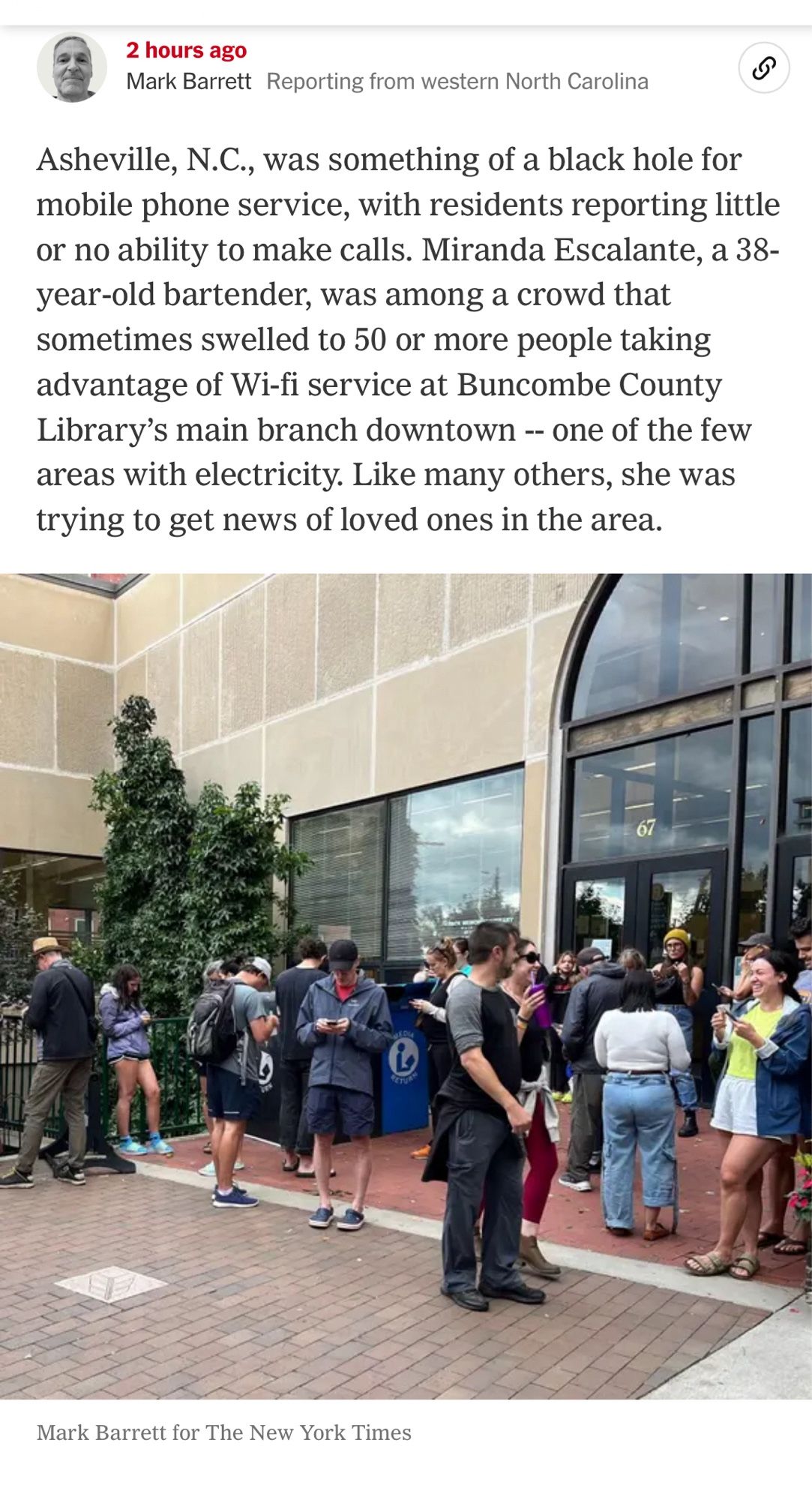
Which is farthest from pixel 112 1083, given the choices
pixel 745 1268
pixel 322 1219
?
pixel 745 1268

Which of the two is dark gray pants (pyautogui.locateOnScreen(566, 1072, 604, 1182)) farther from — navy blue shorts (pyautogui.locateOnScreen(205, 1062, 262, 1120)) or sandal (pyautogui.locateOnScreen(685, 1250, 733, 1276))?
navy blue shorts (pyautogui.locateOnScreen(205, 1062, 262, 1120))

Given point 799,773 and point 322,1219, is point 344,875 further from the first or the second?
point 322,1219

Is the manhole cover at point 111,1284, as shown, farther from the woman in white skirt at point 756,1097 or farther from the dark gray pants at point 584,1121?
the dark gray pants at point 584,1121

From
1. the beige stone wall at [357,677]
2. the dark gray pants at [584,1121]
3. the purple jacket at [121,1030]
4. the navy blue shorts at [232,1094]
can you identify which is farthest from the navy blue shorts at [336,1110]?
the beige stone wall at [357,677]

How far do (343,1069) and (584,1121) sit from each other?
6.12ft

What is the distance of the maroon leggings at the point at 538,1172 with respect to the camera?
216 inches

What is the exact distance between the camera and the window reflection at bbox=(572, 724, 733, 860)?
959cm

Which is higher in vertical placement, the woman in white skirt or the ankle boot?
the woman in white skirt

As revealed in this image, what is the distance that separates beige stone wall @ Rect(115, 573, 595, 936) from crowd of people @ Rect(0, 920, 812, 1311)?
354cm

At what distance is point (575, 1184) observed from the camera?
719 cm

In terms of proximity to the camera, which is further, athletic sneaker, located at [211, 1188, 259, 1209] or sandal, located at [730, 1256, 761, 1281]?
athletic sneaker, located at [211, 1188, 259, 1209]
